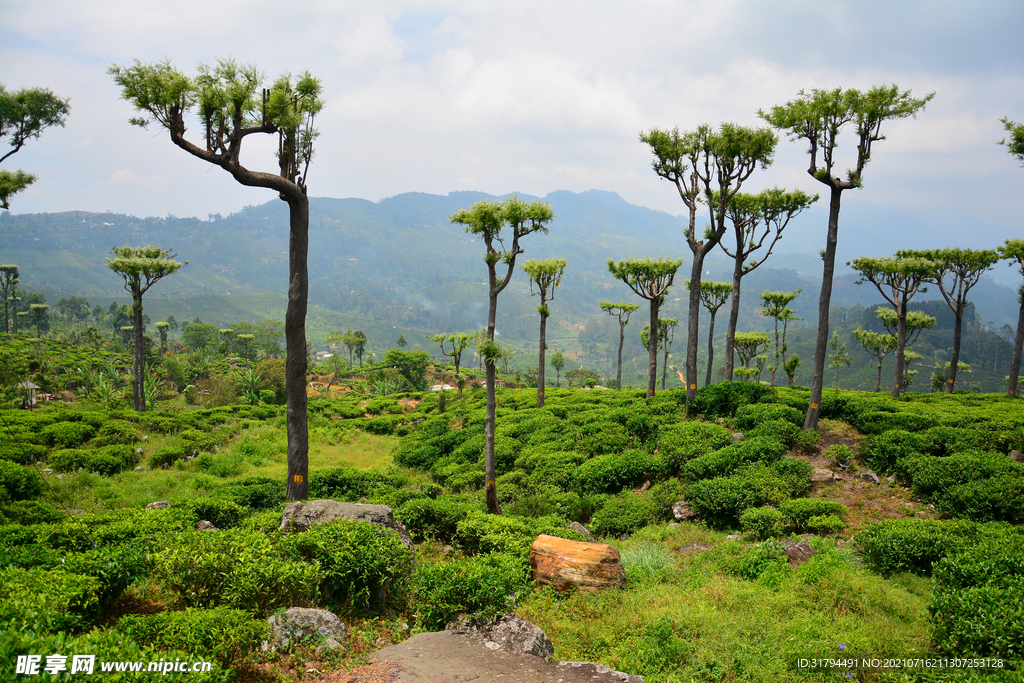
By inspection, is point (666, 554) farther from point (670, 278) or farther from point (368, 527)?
point (670, 278)

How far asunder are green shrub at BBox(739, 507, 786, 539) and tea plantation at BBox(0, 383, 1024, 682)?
0.05m

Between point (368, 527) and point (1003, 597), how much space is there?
827 centimetres

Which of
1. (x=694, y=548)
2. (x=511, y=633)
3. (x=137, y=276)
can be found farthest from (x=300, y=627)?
(x=137, y=276)

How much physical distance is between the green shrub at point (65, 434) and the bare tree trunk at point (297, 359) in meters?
12.0

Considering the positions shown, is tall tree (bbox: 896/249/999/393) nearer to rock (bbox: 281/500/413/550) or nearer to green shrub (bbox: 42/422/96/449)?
rock (bbox: 281/500/413/550)

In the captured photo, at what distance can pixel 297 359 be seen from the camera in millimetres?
10656

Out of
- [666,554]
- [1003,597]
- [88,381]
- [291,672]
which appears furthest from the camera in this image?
[88,381]

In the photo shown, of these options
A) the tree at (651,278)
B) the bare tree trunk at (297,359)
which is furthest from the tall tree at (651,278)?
the bare tree trunk at (297,359)

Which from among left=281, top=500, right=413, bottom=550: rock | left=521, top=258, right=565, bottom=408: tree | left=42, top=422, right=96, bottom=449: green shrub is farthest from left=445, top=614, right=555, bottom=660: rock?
left=42, top=422, right=96, bottom=449: green shrub

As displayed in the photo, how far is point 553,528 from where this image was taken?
31.6ft

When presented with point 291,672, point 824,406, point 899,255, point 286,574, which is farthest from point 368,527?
point 899,255

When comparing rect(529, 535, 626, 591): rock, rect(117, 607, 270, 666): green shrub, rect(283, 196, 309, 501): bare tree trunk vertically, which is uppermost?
rect(283, 196, 309, 501): bare tree trunk

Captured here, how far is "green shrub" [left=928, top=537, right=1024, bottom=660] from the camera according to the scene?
16.5 feet

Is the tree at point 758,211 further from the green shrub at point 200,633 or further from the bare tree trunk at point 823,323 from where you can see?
the green shrub at point 200,633
